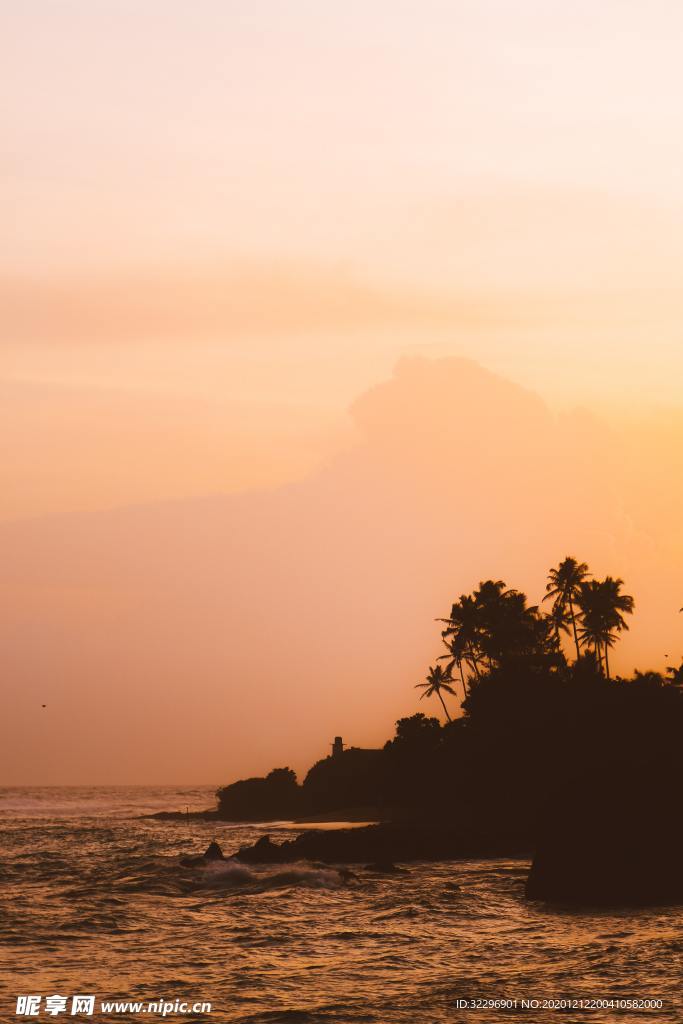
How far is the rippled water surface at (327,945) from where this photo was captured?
23094 mm

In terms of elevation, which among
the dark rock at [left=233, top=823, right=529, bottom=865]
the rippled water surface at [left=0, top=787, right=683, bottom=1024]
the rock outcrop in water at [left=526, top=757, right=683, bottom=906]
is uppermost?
the rock outcrop in water at [left=526, top=757, right=683, bottom=906]

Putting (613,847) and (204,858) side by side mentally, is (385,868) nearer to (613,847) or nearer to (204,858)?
(204,858)

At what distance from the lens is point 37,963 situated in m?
27.8

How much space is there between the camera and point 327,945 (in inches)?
1191

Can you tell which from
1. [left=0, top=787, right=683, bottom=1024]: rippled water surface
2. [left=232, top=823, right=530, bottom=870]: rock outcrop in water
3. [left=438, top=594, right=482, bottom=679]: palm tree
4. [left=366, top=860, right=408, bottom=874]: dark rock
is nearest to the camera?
[left=0, top=787, right=683, bottom=1024]: rippled water surface

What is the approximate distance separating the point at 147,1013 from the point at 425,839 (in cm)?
3835

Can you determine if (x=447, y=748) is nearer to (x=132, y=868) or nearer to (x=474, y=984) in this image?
(x=132, y=868)

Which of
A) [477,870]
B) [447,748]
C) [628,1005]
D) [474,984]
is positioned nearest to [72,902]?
[477,870]

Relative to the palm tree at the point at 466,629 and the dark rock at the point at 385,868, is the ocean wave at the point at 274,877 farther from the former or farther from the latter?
the palm tree at the point at 466,629

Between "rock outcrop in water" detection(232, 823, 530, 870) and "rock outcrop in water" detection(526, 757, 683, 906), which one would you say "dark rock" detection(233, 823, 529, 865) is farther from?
"rock outcrop in water" detection(526, 757, 683, 906)

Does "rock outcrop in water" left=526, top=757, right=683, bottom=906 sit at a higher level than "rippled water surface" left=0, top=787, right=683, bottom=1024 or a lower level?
higher

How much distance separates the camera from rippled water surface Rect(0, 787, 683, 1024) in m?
23.1

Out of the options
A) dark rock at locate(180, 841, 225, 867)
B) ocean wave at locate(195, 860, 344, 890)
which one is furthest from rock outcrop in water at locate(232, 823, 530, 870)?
ocean wave at locate(195, 860, 344, 890)

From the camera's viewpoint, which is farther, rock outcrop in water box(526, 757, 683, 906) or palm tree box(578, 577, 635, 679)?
palm tree box(578, 577, 635, 679)
